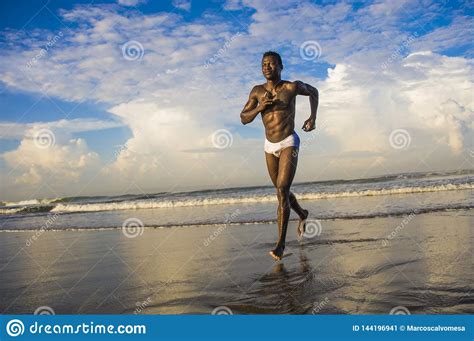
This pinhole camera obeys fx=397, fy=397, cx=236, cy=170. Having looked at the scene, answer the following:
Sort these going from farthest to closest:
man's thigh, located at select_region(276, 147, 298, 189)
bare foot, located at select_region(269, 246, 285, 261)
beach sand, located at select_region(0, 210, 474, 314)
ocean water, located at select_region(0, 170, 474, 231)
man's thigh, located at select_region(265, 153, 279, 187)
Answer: ocean water, located at select_region(0, 170, 474, 231) → man's thigh, located at select_region(265, 153, 279, 187) → man's thigh, located at select_region(276, 147, 298, 189) → bare foot, located at select_region(269, 246, 285, 261) → beach sand, located at select_region(0, 210, 474, 314)

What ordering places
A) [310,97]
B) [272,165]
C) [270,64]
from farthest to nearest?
[272,165] → [310,97] → [270,64]

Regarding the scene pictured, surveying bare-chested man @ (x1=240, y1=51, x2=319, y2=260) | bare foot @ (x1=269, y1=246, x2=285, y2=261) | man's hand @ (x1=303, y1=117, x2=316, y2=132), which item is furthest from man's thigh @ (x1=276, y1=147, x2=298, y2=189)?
bare foot @ (x1=269, y1=246, x2=285, y2=261)

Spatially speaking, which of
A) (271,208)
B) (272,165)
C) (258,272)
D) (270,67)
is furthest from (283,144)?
(271,208)

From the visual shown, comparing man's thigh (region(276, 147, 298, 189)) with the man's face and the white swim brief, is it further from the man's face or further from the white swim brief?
the man's face

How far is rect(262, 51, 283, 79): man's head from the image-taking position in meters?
5.14

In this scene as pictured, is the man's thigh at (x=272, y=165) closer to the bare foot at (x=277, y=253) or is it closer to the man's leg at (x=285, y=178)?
the man's leg at (x=285, y=178)

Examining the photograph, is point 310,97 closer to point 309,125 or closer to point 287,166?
point 309,125

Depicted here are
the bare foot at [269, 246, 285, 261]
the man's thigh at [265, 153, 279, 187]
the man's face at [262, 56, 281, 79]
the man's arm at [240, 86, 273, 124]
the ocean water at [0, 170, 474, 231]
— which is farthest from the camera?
the ocean water at [0, 170, 474, 231]

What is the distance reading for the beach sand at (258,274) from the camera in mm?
3309

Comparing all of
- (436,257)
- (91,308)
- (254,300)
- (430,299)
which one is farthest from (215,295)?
(436,257)

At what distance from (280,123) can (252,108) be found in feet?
1.52

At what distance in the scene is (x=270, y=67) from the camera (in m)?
5.13

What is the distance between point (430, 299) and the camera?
3.14 m

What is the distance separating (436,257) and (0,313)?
4.60m
